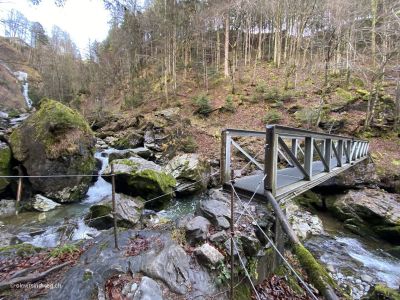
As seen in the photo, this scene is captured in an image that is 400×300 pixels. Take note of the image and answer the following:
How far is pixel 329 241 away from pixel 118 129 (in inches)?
667

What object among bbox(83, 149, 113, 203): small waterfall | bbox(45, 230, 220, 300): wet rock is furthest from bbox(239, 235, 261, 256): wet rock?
bbox(83, 149, 113, 203): small waterfall

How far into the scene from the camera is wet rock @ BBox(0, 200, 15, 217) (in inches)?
307

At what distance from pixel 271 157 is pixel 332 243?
506 cm

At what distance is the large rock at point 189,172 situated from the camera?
1018cm

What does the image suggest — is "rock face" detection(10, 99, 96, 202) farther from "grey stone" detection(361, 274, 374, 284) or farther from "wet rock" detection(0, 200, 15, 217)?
"grey stone" detection(361, 274, 374, 284)

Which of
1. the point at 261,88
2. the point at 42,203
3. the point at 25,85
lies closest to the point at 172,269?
the point at 42,203

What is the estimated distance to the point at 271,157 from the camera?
145 inches

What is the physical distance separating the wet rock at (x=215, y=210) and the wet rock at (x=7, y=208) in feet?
22.7

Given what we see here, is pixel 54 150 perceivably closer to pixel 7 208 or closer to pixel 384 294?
pixel 7 208

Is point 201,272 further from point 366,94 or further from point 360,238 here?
point 366,94

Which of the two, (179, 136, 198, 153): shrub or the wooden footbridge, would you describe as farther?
(179, 136, 198, 153): shrub

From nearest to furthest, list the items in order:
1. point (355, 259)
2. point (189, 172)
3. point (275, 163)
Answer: point (275, 163) → point (355, 259) → point (189, 172)

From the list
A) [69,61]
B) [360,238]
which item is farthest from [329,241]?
[69,61]

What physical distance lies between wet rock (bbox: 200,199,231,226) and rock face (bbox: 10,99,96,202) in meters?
6.59
